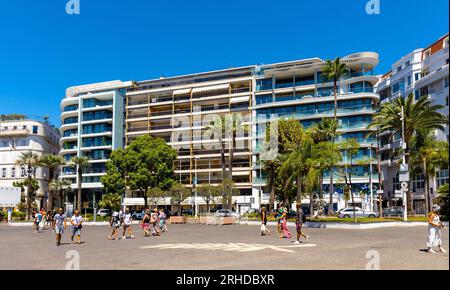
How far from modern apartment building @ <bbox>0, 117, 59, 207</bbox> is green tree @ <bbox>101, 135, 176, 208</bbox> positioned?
3470 centimetres

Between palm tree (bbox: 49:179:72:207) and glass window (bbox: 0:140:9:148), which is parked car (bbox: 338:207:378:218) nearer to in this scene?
palm tree (bbox: 49:179:72:207)

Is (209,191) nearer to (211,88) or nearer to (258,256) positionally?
(211,88)

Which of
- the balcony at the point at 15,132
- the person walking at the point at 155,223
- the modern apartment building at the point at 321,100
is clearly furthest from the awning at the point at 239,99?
the person walking at the point at 155,223

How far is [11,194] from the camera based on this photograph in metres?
62.8

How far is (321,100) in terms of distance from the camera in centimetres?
8075

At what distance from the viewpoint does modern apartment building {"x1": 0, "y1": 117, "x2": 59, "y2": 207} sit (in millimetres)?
106000

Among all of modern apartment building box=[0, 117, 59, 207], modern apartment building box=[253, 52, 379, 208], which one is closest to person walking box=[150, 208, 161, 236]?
modern apartment building box=[253, 52, 379, 208]

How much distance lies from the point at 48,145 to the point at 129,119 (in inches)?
1068

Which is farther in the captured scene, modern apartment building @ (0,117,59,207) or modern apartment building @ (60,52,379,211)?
modern apartment building @ (0,117,59,207)

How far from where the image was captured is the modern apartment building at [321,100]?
2869 inches

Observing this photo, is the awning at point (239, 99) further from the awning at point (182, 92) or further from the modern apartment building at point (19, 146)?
the modern apartment building at point (19, 146)

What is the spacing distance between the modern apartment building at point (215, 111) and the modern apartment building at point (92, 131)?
0.74ft

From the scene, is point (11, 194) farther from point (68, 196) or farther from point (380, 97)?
point (380, 97)
